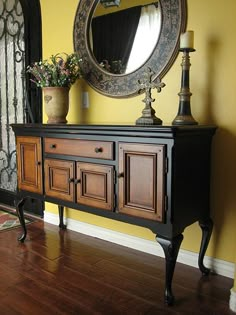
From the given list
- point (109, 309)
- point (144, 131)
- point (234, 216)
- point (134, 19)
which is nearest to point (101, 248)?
point (109, 309)

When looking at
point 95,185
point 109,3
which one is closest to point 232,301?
point 95,185

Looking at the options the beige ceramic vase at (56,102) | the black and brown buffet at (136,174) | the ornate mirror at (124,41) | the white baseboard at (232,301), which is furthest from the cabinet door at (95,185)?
the white baseboard at (232,301)

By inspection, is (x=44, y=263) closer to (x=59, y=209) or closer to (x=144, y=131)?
(x=59, y=209)

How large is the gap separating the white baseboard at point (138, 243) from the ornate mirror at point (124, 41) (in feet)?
3.53

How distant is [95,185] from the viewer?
1.92 metres

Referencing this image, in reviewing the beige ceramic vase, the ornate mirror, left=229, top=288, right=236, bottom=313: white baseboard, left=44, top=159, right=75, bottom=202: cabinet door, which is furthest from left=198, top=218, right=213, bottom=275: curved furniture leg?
the beige ceramic vase

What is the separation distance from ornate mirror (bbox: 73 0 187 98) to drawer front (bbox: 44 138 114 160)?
0.57 m

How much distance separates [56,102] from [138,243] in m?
1.22

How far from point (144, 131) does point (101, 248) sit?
45.3 inches

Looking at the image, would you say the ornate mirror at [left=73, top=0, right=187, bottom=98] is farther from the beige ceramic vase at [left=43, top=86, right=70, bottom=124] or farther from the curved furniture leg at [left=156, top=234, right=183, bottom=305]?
the curved furniture leg at [left=156, top=234, right=183, bottom=305]

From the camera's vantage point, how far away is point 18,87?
3.24m

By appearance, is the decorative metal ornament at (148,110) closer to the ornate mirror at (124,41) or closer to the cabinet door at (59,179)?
the ornate mirror at (124,41)

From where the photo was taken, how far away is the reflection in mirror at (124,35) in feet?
7.04

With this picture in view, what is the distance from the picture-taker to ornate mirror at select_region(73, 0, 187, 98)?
2.05m
